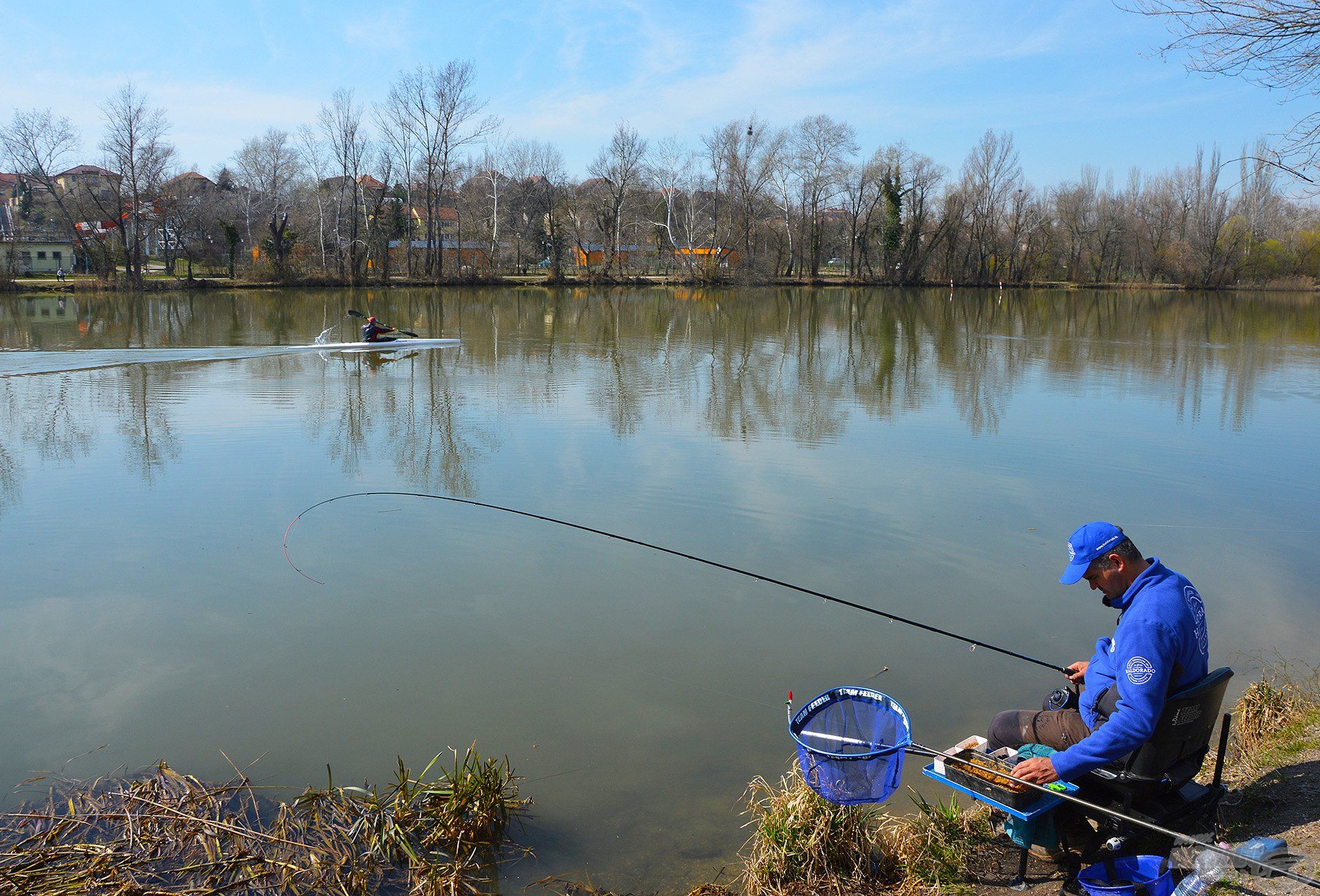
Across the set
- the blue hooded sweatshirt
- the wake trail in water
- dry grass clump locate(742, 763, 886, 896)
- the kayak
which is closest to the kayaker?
the kayak

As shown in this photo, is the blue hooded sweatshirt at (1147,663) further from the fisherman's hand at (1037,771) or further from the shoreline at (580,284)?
the shoreline at (580,284)

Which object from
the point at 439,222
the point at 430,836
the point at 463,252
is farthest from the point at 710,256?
the point at 430,836

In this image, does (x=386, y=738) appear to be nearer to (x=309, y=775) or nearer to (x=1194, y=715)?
(x=309, y=775)

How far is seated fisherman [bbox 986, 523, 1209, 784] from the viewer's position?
2.93m

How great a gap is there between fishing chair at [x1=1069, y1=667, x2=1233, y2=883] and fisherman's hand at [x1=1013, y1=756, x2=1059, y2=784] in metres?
0.16

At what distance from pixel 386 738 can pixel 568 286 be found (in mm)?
51530

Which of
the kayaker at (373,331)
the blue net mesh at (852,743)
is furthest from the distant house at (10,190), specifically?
the blue net mesh at (852,743)

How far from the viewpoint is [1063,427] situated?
12.5 metres

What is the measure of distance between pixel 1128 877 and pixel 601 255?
2545 inches

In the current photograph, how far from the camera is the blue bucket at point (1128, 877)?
119 inches

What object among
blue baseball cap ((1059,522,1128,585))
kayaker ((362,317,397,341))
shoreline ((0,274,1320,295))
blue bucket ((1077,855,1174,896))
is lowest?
blue bucket ((1077,855,1174,896))

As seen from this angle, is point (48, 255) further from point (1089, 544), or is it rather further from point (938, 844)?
point (1089, 544)

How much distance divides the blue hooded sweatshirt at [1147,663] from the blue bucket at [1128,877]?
15.5 inches

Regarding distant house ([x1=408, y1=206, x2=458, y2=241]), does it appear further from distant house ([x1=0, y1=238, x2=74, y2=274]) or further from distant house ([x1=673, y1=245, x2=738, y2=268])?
distant house ([x1=0, y1=238, x2=74, y2=274])
